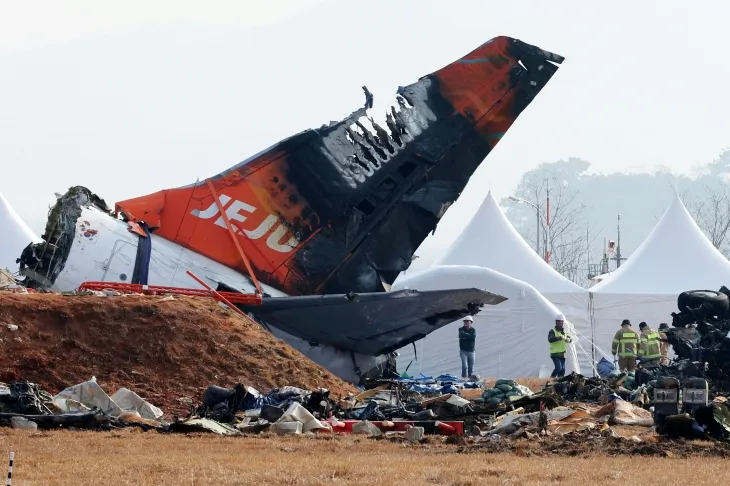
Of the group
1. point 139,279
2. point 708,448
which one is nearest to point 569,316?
point 139,279

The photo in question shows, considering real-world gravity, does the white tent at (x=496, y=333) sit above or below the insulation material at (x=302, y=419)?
above

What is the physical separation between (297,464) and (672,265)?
23.9 meters

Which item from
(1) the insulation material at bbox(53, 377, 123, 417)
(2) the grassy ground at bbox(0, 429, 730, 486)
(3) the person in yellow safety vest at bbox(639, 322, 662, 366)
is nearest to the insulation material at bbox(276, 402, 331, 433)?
(2) the grassy ground at bbox(0, 429, 730, 486)

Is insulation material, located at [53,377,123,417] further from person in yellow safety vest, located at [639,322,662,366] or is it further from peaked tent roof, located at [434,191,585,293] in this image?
peaked tent roof, located at [434,191,585,293]

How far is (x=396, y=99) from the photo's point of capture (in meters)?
19.9

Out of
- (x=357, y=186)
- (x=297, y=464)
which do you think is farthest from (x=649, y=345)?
(x=297, y=464)

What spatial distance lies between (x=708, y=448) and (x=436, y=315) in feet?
26.4

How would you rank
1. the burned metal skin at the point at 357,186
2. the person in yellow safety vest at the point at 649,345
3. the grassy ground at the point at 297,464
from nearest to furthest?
the grassy ground at the point at 297,464, the burned metal skin at the point at 357,186, the person in yellow safety vest at the point at 649,345

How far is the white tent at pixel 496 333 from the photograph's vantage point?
1141 inches

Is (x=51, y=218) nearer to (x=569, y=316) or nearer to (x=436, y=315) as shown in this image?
(x=436, y=315)

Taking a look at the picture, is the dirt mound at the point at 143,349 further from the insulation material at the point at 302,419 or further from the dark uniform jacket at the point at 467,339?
the dark uniform jacket at the point at 467,339

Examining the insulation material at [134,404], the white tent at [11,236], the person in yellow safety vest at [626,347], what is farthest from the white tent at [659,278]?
the insulation material at [134,404]

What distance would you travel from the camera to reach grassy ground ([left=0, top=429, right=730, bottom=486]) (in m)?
8.98

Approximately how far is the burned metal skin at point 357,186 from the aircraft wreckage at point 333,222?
0.07 feet
